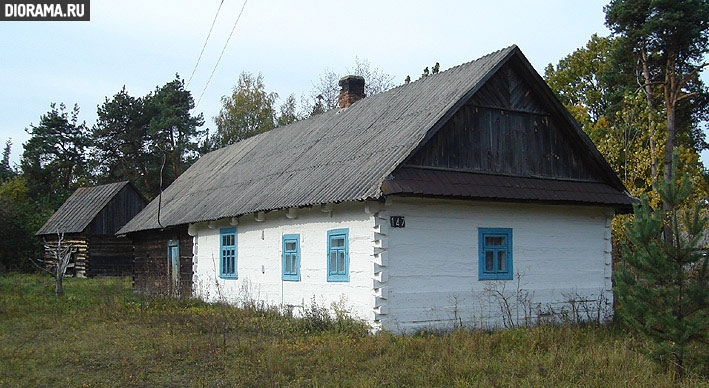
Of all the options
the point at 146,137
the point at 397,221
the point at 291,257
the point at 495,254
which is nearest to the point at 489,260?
the point at 495,254

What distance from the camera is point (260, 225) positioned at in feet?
48.8

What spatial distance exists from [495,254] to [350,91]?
27.0 feet

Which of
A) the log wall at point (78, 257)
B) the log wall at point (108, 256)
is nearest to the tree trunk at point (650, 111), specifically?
the log wall at point (108, 256)

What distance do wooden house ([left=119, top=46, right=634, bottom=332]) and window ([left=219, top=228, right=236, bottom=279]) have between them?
0.24 ft

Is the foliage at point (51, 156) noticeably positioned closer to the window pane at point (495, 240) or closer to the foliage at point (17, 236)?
the foliage at point (17, 236)

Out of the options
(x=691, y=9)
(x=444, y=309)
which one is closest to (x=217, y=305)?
(x=444, y=309)

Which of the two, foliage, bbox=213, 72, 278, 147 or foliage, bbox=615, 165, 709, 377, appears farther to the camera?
foliage, bbox=213, 72, 278, 147

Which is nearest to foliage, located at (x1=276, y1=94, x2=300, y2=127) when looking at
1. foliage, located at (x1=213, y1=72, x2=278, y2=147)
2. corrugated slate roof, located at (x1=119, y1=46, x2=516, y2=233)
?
foliage, located at (x1=213, y1=72, x2=278, y2=147)

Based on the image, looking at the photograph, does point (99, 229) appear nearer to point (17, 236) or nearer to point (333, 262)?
point (17, 236)

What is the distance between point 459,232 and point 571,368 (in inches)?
158

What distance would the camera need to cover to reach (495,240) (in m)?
12.6

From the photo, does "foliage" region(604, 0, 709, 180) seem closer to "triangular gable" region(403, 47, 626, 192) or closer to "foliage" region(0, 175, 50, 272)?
"triangular gable" region(403, 47, 626, 192)

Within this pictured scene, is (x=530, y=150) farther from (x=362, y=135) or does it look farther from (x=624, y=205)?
(x=362, y=135)

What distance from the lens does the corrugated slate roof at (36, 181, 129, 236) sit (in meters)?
31.1
